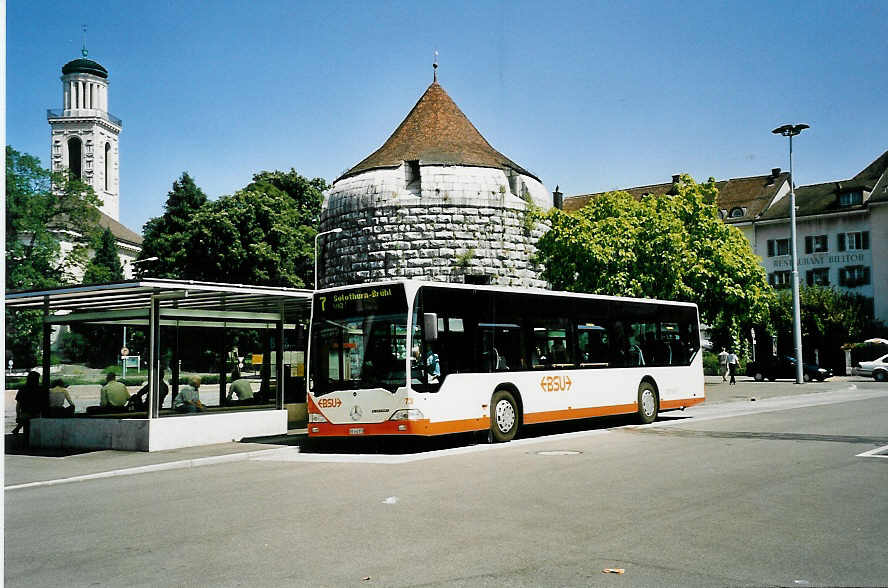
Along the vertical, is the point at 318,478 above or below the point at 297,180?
below

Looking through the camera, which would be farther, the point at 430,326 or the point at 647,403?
the point at 647,403

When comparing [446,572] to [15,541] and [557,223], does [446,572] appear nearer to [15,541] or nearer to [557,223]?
[15,541]

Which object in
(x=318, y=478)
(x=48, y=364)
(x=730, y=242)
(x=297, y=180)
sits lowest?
(x=318, y=478)

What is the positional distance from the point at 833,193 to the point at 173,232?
48.9m

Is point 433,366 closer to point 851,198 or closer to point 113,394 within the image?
point 113,394

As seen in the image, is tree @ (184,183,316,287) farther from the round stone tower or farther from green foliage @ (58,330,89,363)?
green foliage @ (58,330,89,363)

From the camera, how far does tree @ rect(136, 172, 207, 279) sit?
2071 inches

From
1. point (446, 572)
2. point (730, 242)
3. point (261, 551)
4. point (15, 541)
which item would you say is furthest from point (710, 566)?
point (730, 242)

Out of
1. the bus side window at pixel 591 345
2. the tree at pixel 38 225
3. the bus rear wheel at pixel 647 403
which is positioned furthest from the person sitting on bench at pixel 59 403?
the tree at pixel 38 225

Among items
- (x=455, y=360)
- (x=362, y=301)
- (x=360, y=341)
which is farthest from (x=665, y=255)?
(x=360, y=341)

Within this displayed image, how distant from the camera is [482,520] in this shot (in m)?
8.11

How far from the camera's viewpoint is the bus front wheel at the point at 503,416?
16.1 m

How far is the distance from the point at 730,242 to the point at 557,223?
289 inches

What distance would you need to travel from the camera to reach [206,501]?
32.7 feet
